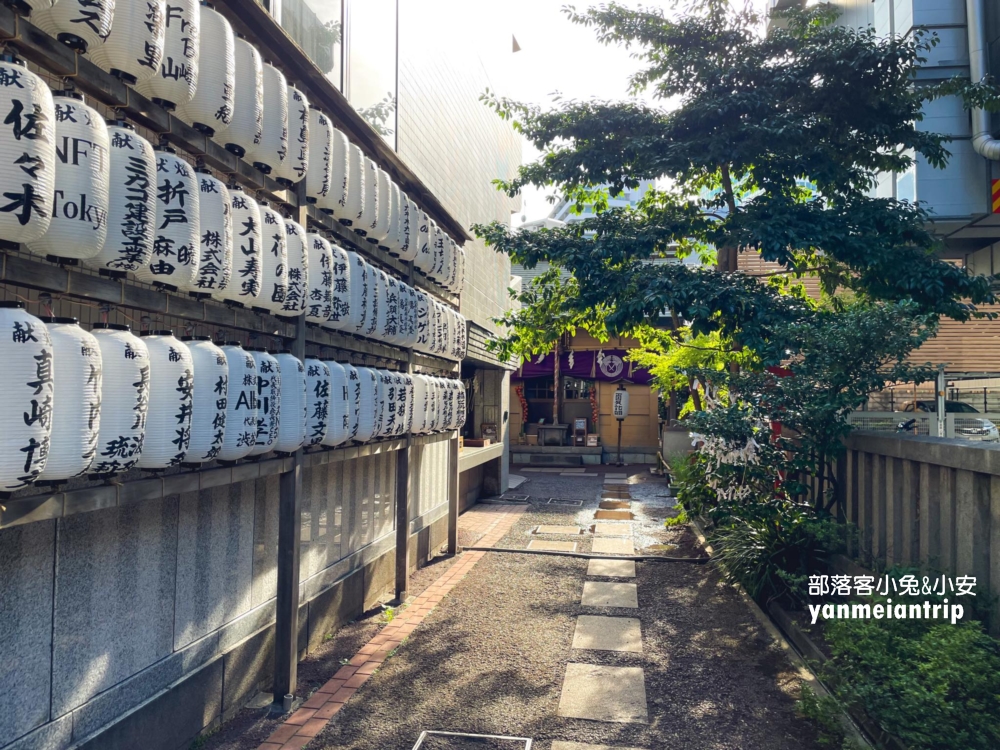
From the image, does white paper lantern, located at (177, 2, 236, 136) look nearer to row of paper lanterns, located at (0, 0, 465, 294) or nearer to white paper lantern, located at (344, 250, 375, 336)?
row of paper lanterns, located at (0, 0, 465, 294)

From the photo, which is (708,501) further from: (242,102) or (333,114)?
(242,102)

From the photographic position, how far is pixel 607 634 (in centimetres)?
702

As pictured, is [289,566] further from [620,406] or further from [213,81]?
[620,406]

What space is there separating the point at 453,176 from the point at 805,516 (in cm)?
853

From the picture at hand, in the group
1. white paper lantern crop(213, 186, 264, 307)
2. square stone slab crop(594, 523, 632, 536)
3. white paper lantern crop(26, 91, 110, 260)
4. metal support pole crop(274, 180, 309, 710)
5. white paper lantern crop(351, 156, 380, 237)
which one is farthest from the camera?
square stone slab crop(594, 523, 632, 536)

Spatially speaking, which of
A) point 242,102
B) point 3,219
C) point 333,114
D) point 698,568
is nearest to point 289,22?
point 333,114

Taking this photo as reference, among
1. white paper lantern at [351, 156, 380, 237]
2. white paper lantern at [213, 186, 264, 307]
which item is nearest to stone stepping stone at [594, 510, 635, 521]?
white paper lantern at [351, 156, 380, 237]

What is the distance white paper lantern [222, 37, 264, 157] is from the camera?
4.38m

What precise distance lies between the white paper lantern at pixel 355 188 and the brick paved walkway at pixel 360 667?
402 cm

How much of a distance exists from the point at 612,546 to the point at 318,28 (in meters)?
8.44

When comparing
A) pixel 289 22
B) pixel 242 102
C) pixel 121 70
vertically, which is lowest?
pixel 121 70

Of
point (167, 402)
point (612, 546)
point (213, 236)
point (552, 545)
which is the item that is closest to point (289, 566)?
point (167, 402)

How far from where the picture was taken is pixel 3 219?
8.46ft

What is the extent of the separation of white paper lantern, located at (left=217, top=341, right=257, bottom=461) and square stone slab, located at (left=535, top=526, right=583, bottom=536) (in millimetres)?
8574
